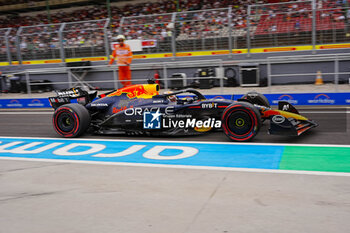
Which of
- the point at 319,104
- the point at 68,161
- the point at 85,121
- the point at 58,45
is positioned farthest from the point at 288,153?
the point at 58,45

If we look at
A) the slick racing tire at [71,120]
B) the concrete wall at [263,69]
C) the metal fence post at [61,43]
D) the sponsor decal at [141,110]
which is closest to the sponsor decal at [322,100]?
the concrete wall at [263,69]

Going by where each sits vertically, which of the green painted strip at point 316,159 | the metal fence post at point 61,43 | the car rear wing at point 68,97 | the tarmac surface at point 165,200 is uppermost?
the metal fence post at point 61,43

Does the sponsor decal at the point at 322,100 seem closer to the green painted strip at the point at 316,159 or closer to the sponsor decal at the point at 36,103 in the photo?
the green painted strip at the point at 316,159

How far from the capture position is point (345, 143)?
20.9 feet

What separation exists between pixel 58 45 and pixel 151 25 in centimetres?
506

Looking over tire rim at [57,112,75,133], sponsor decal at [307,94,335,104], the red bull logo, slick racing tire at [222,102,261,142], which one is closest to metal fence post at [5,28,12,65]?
tire rim at [57,112,75,133]

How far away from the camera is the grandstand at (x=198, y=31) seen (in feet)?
47.3

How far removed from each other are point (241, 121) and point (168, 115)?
1.46m

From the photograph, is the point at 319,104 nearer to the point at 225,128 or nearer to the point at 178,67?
the point at 225,128

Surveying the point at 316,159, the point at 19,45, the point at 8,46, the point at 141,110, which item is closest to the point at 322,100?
the point at 316,159

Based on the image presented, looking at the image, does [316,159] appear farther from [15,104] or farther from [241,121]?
[15,104]

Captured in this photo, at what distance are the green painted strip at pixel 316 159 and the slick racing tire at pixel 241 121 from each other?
0.70 meters

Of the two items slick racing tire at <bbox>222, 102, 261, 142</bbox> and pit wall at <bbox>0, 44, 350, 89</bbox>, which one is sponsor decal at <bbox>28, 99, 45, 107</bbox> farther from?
slick racing tire at <bbox>222, 102, 261, 142</bbox>

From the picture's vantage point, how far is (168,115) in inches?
279
